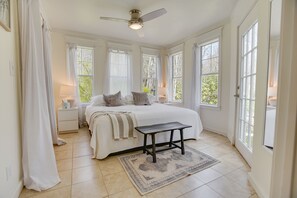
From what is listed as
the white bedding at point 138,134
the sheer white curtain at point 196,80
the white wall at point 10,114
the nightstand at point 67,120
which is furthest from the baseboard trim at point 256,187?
the nightstand at point 67,120

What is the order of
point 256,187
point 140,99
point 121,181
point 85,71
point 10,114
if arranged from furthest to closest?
point 85,71 < point 140,99 < point 121,181 < point 256,187 < point 10,114

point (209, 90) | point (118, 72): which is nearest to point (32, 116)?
point (118, 72)

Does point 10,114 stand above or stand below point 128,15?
below

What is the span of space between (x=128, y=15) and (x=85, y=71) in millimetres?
2097

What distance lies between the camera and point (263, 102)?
5.35 ft

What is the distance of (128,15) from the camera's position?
3.24 metres

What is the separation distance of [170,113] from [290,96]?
2027 millimetres

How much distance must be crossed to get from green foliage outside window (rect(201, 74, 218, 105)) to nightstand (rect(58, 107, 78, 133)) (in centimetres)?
337

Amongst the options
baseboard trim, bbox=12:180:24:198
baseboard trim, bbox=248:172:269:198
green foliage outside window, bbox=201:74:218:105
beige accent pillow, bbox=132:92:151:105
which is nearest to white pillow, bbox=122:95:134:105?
beige accent pillow, bbox=132:92:151:105

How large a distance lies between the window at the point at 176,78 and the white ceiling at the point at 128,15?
2.86 ft

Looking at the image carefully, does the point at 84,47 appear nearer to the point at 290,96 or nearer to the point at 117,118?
the point at 117,118

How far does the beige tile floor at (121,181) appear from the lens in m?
1.62

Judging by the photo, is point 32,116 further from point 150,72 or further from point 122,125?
point 150,72

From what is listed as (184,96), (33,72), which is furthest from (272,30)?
(184,96)
